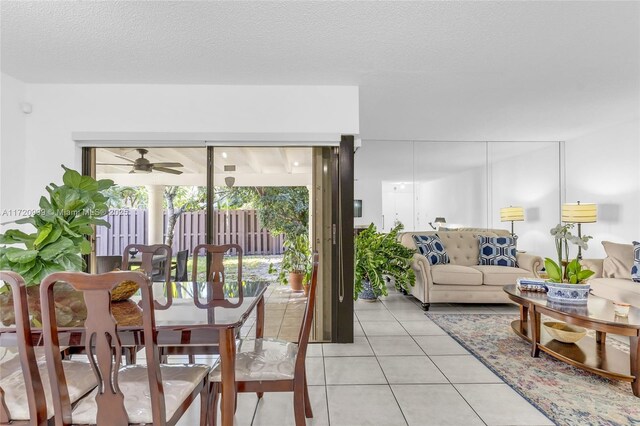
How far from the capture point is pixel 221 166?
3385 millimetres

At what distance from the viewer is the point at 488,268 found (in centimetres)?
440

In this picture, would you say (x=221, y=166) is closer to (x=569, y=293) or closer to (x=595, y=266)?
(x=569, y=293)

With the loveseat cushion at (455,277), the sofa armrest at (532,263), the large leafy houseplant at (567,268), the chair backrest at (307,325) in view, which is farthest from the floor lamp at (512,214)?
the chair backrest at (307,325)

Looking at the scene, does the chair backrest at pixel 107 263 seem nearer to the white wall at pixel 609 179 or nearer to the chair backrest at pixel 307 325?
the chair backrest at pixel 307 325

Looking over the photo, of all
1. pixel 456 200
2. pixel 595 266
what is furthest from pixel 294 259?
pixel 456 200

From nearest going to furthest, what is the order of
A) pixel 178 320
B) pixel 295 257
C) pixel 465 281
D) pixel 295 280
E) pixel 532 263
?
pixel 178 320 → pixel 295 257 → pixel 295 280 → pixel 465 281 → pixel 532 263

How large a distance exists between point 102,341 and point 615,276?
16.3 feet

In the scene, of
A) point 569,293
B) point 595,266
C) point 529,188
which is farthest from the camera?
point 529,188

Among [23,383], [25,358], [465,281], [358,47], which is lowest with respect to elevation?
[465,281]

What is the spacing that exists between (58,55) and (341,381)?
3267 mm

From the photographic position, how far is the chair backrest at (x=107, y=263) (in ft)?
10.8

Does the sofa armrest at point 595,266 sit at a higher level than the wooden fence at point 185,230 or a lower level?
lower

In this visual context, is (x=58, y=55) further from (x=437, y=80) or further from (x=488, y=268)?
(x=488, y=268)

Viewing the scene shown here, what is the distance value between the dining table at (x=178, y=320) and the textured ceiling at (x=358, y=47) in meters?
1.71
